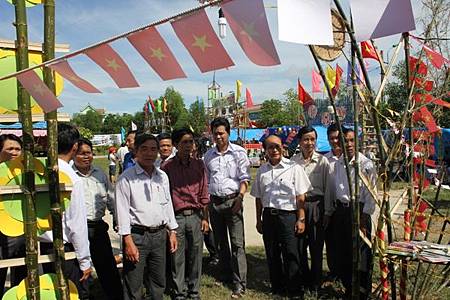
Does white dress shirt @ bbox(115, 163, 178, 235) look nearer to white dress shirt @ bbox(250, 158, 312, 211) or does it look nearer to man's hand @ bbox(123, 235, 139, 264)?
man's hand @ bbox(123, 235, 139, 264)

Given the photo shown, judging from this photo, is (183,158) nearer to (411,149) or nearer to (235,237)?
(235,237)

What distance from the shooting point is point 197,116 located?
145 feet

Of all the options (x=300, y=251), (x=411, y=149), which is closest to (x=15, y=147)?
(x=300, y=251)

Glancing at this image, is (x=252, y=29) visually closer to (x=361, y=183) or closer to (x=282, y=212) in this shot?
(x=361, y=183)

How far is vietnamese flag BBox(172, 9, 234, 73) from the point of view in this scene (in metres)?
1.80

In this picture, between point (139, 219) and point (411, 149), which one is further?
point (139, 219)

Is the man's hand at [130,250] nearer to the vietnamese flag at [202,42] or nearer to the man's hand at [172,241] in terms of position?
the man's hand at [172,241]

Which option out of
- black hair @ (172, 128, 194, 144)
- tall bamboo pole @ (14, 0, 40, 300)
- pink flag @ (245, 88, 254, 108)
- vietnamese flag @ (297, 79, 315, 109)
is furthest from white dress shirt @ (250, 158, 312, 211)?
pink flag @ (245, 88, 254, 108)

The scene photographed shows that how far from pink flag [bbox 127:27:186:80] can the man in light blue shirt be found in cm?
198

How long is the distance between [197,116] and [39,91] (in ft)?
139

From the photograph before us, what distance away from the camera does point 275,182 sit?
3754 mm

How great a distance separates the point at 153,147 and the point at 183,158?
0.61m

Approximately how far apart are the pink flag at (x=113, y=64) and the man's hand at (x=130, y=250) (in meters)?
1.28

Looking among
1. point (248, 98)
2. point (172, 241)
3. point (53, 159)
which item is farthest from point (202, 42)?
point (248, 98)
